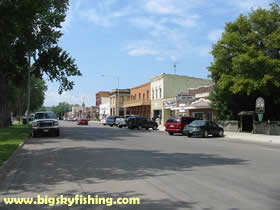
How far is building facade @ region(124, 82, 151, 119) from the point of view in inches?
2520

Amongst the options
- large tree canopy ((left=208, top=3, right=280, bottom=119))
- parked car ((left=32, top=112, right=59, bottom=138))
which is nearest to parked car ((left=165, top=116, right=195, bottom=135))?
large tree canopy ((left=208, top=3, right=280, bottom=119))

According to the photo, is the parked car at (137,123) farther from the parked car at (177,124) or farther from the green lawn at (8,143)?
the green lawn at (8,143)

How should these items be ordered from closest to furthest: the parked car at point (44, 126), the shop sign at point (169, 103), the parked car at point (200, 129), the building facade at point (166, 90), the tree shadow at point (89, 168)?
the tree shadow at point (89, 168), the parked car at point (44, 126), the parked car at point (200, 129), the shop sign at point (169, 103), the building facade at point (166, 90)

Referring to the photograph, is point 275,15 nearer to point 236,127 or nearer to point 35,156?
point 236,127

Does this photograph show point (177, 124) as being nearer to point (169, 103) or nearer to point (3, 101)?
point (3, 101)

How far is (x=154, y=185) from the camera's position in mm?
7422

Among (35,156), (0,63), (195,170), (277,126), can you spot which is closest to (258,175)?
(195,170)

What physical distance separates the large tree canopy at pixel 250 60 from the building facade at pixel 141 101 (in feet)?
102

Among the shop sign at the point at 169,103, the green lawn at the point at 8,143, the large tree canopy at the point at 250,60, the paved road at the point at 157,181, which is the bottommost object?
the paved road at the point at 157,181

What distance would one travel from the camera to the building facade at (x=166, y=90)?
55.4 m

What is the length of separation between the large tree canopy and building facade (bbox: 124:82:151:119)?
→ 3106 centimetres

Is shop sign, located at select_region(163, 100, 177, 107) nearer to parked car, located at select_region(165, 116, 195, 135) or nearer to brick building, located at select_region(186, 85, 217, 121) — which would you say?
brick building, located at select_region(186, 85, 217, 121)

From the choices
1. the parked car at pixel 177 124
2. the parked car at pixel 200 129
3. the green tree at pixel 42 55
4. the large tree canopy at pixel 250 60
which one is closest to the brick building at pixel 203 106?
the large tree canopy at pixel 250 60

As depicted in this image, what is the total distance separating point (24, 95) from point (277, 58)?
2082 inches
